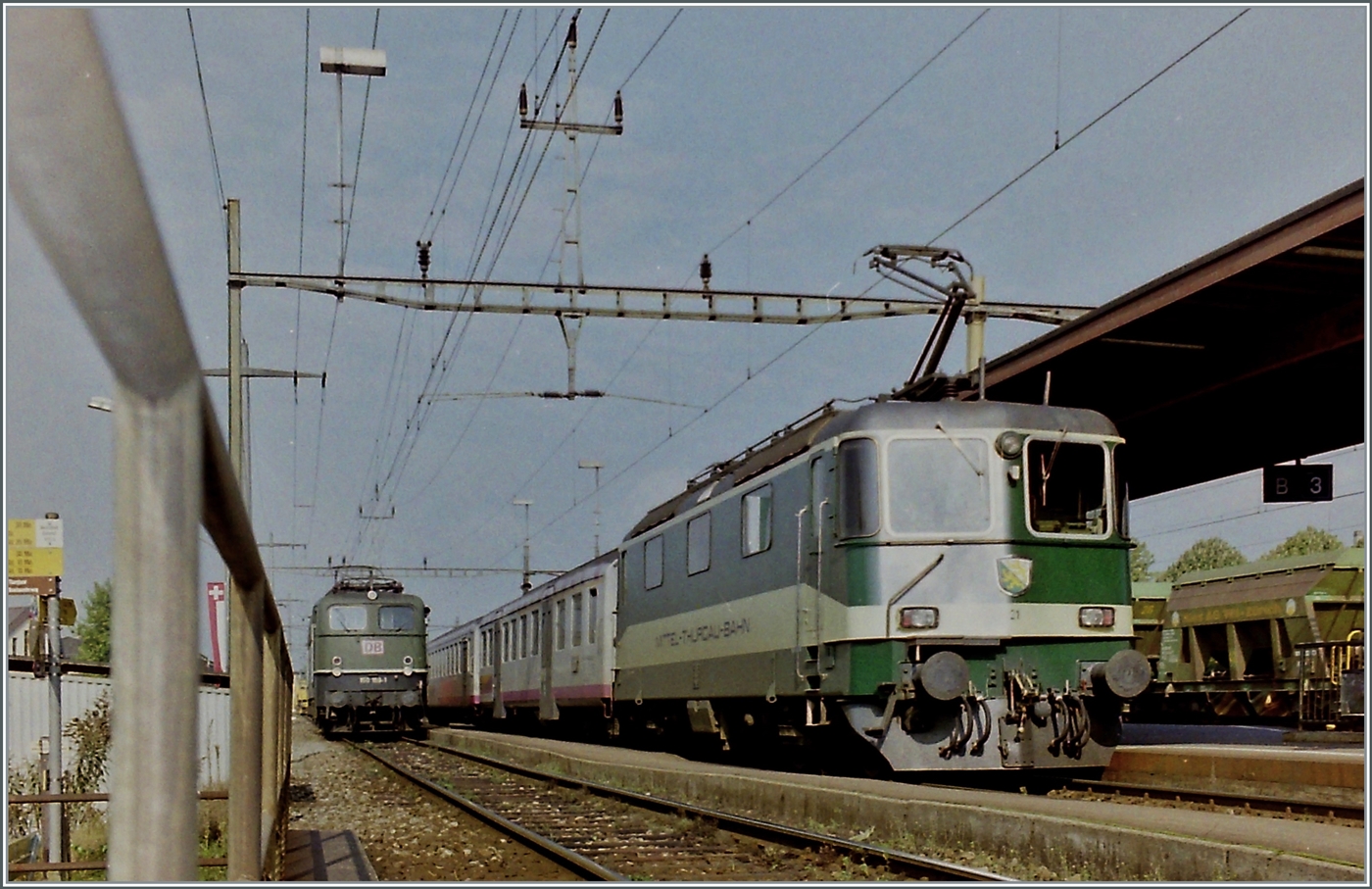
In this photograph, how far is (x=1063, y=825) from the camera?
8.33 metres

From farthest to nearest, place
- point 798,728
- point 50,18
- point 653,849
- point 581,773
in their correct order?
1. point 581,773
2. point 798,728
3. point 653,849
4. point 50,18

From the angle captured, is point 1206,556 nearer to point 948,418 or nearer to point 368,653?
point 368,653

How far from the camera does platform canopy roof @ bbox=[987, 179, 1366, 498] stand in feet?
39.7

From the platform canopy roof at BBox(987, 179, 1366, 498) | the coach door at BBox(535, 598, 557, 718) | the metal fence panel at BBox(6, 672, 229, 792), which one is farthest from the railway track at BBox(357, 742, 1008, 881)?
the coach door at BBox(535, 598, 557, 718)

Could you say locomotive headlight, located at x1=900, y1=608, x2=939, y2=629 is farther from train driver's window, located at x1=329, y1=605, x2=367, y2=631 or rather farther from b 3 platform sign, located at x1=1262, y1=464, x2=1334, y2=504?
train driver's window, located at x1=329, y1=605, x2=367, y2=631

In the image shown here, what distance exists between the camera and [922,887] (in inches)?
253

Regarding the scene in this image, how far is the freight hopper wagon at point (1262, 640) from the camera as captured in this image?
71.4 feet

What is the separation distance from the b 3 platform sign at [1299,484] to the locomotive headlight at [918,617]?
754 centimetres

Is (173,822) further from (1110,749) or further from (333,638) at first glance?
(333,638)

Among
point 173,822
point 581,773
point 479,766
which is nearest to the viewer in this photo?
point 173,822

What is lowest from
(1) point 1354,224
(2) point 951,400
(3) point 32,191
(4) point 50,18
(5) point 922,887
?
(5) point 922,887

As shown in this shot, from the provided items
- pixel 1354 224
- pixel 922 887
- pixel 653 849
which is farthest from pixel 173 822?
pixel 1354 224

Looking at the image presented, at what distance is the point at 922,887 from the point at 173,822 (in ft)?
16.7

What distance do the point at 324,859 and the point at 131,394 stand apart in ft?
22.0
